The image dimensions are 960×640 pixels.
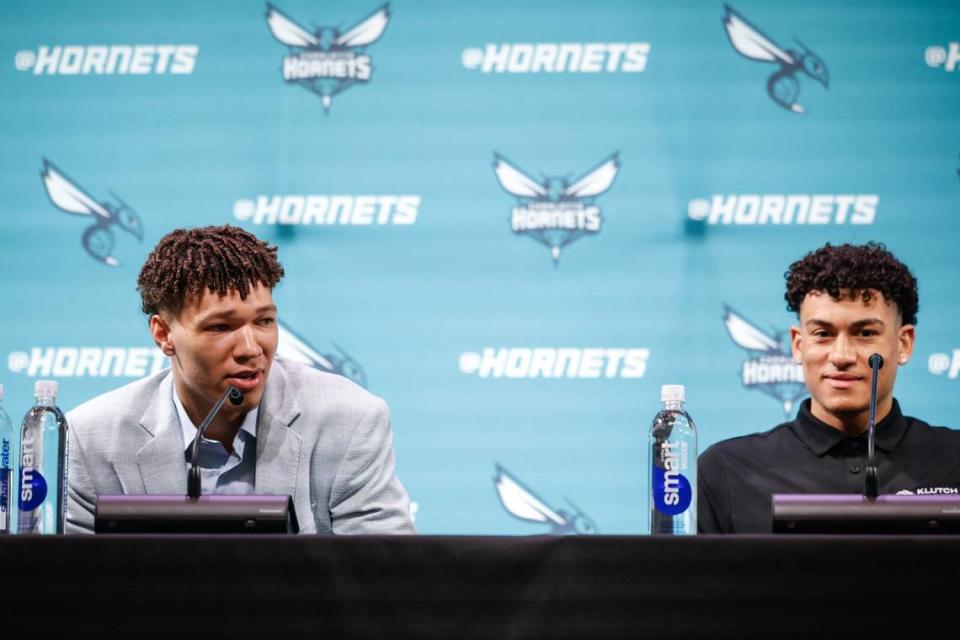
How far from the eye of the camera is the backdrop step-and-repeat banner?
3.79 meters

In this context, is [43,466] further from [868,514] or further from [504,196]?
[504,196]

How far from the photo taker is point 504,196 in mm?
3859

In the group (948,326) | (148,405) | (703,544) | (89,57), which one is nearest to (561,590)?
(703,544)

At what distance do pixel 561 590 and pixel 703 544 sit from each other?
192 millimetres

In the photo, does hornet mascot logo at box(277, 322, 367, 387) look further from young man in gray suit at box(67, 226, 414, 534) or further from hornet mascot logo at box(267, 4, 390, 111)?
young man in gray suit at box(67, 226, 414, 534)

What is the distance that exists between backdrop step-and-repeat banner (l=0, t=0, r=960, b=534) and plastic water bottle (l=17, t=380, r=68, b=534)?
176cm

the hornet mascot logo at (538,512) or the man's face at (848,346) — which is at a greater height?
the man's face at (848,346)

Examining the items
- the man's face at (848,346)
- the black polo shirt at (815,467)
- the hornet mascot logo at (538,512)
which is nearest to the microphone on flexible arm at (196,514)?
the black polo shirt at (815,467)

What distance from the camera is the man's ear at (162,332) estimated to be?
247cm

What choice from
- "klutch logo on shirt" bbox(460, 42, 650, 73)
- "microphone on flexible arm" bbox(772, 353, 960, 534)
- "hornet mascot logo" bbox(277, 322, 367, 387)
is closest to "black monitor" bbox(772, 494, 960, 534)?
"microphone on flexible arm" bbox(772, 353, 960, 534)

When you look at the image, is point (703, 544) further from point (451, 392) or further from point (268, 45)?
point (268, 45)

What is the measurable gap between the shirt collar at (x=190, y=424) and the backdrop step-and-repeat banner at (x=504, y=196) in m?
1.32

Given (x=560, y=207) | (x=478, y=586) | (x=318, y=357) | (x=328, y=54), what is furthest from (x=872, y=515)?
(x=328, y=54)

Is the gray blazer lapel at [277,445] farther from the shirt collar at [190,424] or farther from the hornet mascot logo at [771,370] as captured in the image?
the hornet mascot logo at [771,370]
